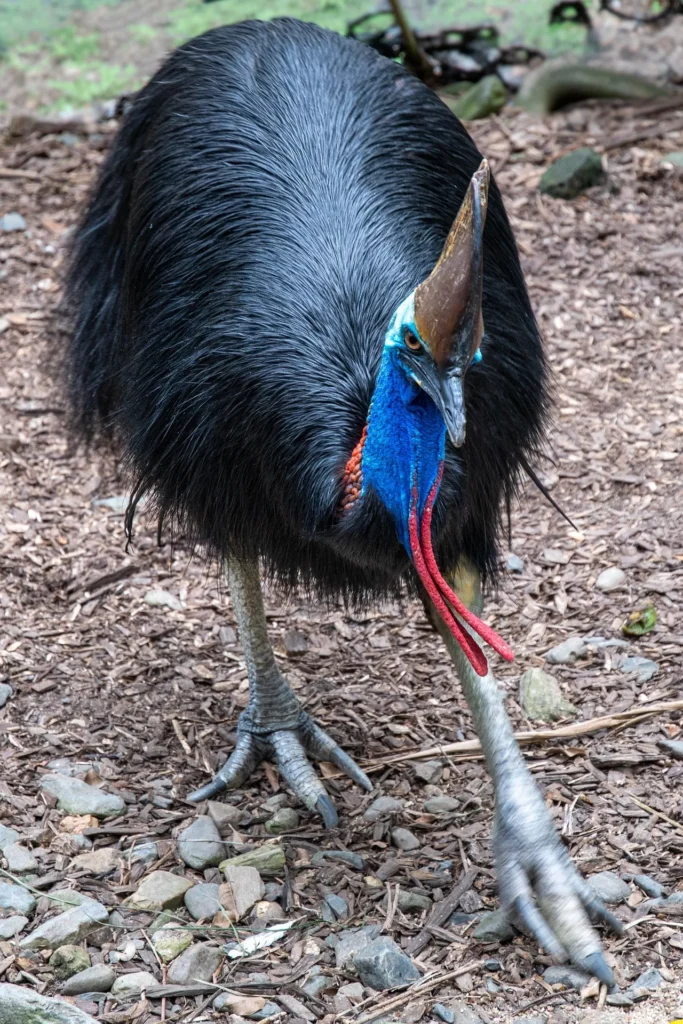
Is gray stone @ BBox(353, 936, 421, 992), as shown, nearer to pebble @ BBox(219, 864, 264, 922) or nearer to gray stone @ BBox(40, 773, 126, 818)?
pebble @ BBox(219, 864, 264, 922)

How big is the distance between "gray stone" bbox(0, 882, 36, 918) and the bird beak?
146 cm

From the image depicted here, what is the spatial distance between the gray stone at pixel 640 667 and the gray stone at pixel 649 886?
798 millimetres

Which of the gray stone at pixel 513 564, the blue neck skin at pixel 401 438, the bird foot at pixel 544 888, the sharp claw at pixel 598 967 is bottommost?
the gray stone at pixel 513 564

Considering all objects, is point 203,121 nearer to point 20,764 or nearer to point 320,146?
point 320,146

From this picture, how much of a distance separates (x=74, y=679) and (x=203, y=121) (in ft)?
5.27

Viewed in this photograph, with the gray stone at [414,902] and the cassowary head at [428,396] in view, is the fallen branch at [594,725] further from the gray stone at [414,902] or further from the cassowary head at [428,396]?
the cassowary head at [428,396]

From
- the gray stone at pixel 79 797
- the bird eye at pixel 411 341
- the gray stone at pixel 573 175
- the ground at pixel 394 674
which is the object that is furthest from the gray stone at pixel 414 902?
the gray stone at pixel 573 175

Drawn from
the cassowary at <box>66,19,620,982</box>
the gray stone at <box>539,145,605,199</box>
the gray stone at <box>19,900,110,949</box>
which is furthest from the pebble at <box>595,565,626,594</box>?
the gray stone at <box>539,145,605,199</box>

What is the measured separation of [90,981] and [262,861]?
0.59m

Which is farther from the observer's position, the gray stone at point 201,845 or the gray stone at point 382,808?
the gray stone at point 382,808

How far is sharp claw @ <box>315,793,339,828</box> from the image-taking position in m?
3.47

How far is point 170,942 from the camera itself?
2967 mm

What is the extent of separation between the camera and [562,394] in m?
5.04

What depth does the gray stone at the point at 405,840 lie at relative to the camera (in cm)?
332
